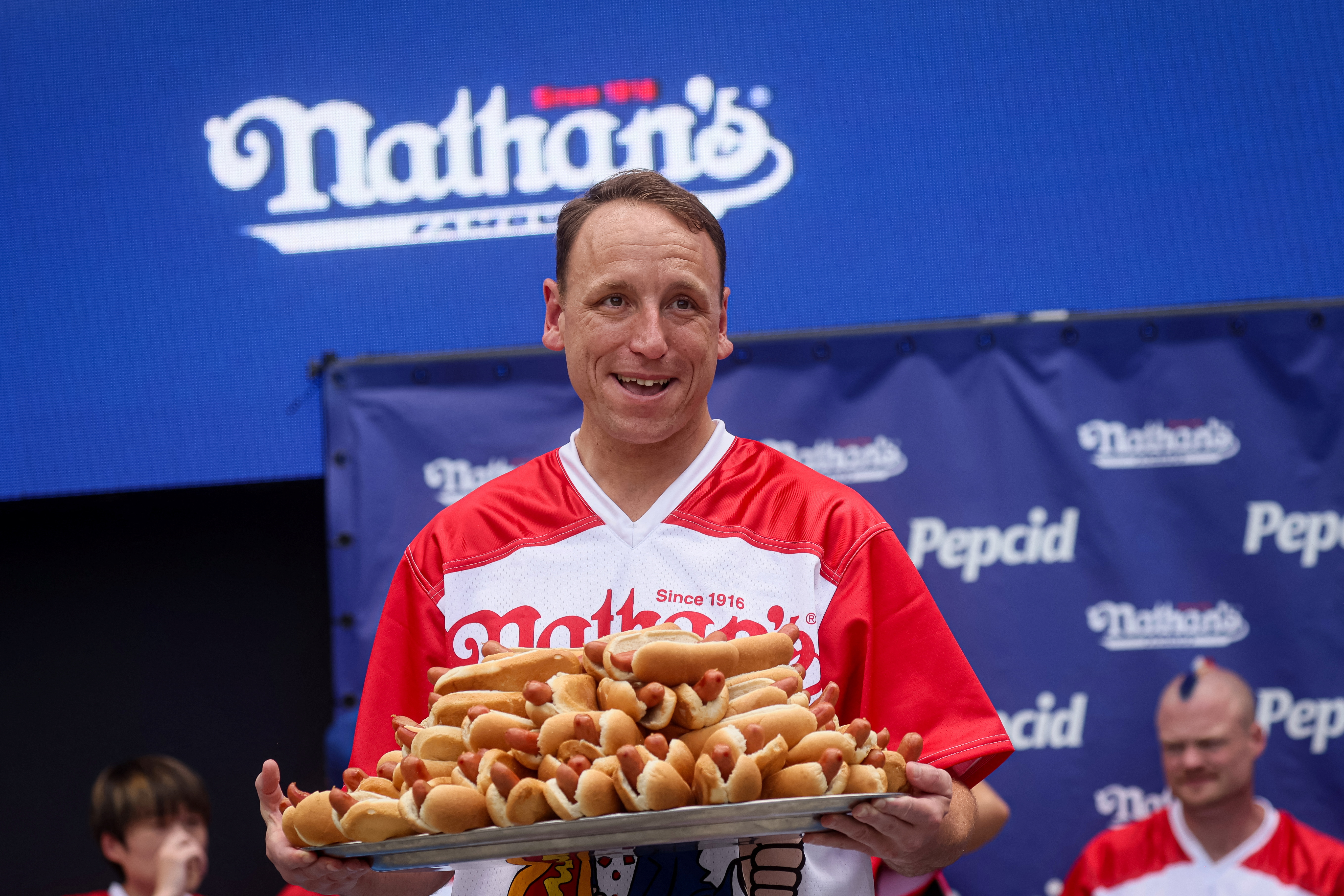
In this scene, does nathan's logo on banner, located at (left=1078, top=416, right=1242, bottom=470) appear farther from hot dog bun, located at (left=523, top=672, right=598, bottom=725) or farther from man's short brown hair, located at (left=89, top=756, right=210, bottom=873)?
man's short brown hair, located at (left=89, top=756, right=210, bottom=873)

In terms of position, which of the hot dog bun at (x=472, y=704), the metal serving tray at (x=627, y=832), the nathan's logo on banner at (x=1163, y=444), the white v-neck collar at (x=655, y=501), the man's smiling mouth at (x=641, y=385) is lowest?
the metal serving tray at (x=627, y=832)

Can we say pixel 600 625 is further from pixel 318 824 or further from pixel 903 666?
pixel 318 824

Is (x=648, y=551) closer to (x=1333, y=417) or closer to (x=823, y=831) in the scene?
(x=823, y=831)

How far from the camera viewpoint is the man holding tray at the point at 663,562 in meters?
1.42

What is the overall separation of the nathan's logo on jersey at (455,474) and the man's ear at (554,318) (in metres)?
1.36

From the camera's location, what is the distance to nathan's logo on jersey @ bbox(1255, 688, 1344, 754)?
9.18ft

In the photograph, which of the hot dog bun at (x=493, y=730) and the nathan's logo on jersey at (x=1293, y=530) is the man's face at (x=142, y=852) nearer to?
the hot dog bun at (x=493, y=730)

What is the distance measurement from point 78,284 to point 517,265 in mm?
1201

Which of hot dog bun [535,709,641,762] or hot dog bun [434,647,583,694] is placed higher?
hot dog bun [434,647,583,694]

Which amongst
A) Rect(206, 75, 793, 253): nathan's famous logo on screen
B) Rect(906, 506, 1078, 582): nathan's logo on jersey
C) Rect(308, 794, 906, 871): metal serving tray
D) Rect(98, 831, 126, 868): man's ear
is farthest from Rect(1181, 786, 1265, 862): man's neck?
Rect(98, 831, 126, 868): man's ear

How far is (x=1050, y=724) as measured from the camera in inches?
112

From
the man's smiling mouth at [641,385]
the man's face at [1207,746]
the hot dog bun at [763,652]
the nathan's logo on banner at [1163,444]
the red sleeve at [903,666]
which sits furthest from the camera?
the nathan's logo on banner at [1163,444]

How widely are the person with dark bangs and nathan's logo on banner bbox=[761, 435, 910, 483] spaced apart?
1734 mm

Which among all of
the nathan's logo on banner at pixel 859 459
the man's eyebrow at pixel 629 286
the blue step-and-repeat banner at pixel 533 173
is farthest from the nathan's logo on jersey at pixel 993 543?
the man's eyebrow at pixel 629 286
